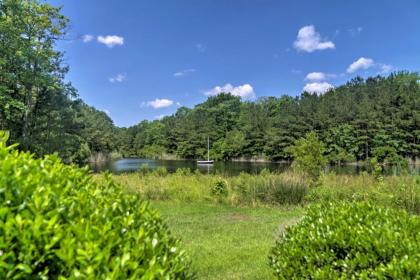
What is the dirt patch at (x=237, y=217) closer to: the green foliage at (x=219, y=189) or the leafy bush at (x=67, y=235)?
the green foliage at (x=219, y=189)

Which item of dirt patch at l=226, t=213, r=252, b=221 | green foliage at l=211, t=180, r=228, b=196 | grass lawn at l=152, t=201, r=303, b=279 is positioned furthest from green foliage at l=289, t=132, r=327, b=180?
dirt patch at l=226, t=213, r=252, b=221

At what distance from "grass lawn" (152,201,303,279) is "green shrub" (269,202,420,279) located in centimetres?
117

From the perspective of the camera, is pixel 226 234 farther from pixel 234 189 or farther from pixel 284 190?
pixel 234 189

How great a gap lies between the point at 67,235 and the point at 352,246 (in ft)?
6.46

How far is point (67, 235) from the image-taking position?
44.3 inches

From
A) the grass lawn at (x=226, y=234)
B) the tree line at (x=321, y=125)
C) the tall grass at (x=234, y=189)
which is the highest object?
the tree line at (x=321, y=125)

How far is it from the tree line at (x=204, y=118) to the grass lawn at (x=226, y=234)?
12625mm

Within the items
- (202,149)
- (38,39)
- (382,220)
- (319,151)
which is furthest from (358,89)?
(382,220)

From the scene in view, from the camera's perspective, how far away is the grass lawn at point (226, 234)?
3.90m

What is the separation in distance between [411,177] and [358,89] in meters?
46.6

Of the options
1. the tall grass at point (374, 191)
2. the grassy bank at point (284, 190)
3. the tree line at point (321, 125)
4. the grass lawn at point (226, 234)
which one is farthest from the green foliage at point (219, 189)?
the tree line at point (321, 125)

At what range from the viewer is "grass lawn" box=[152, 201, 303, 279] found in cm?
390

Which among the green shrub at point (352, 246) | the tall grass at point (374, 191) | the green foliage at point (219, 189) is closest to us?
the green shrub at point (352, 246)

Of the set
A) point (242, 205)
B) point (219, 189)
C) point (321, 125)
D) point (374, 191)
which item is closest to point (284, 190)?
point (242, 205)
